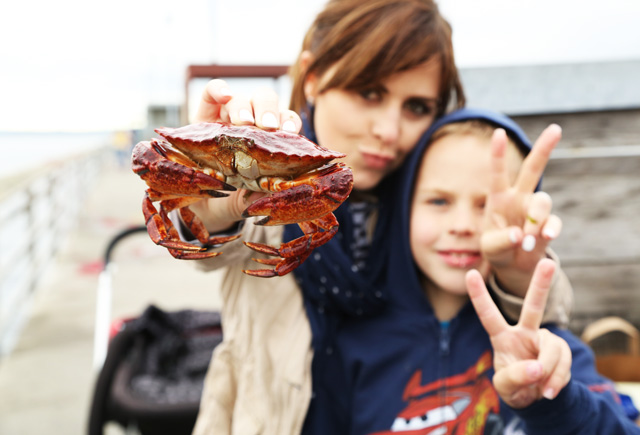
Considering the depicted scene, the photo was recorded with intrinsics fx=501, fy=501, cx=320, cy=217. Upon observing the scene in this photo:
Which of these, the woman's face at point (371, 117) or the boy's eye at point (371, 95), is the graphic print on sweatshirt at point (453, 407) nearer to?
the woman's face at point (371, 117)

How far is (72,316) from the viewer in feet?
16.8

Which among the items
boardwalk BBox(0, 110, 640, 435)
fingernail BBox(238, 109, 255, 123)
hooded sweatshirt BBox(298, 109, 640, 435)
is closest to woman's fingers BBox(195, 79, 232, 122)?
fingernail BBox(238, 109, 255, 123)

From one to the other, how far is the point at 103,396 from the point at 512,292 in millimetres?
1544

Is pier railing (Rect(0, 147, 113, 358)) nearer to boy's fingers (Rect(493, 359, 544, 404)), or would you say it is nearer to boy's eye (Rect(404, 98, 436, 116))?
boy's eye (Rect(404, 98, 436, 116))

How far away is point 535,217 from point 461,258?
30cm

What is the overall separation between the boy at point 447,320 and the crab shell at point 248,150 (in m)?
0.67

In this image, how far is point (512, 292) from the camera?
1437 mm

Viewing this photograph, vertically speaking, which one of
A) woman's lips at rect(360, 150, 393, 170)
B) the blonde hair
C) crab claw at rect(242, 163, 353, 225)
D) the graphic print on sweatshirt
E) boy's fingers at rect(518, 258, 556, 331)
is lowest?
the graphic print on sweatshirt

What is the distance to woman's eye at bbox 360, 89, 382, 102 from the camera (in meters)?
1.41

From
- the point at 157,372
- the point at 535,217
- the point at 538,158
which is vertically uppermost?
the point at 538,158

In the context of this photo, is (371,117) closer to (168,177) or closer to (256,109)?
(256,109)

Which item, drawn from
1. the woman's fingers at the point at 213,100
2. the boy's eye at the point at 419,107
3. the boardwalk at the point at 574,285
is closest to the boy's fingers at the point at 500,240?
the boy's eye at the point at 419,107

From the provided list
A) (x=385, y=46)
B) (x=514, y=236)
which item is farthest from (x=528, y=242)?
(x=385, y=46)

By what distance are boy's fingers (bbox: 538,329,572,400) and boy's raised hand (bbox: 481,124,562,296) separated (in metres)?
0.22
